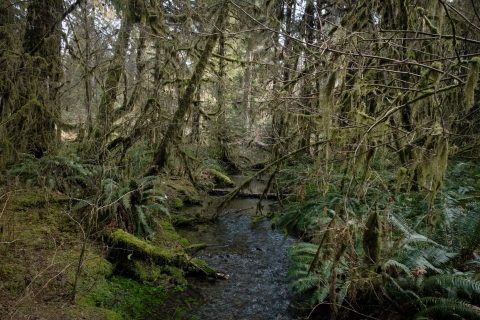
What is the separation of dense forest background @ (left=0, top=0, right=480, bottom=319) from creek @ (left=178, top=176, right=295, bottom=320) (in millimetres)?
412

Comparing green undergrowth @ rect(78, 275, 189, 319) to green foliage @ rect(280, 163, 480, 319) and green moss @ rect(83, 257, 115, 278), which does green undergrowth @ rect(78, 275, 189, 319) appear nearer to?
green moss @ rect(83, 257, 115, 278)

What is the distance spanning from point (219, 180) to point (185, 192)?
2.21m

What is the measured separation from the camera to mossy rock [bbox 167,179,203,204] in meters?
9.32

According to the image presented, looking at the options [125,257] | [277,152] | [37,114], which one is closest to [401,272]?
[125,257]

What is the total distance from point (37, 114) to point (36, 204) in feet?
5.91

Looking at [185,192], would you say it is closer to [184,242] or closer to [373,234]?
[184,242]

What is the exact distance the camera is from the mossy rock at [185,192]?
932 cm

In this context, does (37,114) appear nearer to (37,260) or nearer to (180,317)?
(37,260)

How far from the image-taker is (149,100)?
6.66 metres

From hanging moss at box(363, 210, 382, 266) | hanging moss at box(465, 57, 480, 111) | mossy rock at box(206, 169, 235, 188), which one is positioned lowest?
mossy rock at box(206, 169, 235, 188)

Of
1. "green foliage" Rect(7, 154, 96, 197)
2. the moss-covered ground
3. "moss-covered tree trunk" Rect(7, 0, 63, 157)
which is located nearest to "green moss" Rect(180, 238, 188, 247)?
the moss-covered ground

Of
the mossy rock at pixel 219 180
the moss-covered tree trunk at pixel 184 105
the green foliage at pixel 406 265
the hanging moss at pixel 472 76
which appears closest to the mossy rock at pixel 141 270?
the green foliage at pixel 406 265

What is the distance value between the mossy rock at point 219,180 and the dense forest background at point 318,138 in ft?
10.1

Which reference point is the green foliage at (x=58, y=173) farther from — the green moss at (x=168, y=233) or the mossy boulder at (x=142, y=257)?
the green moss at (x=168, y=233)
